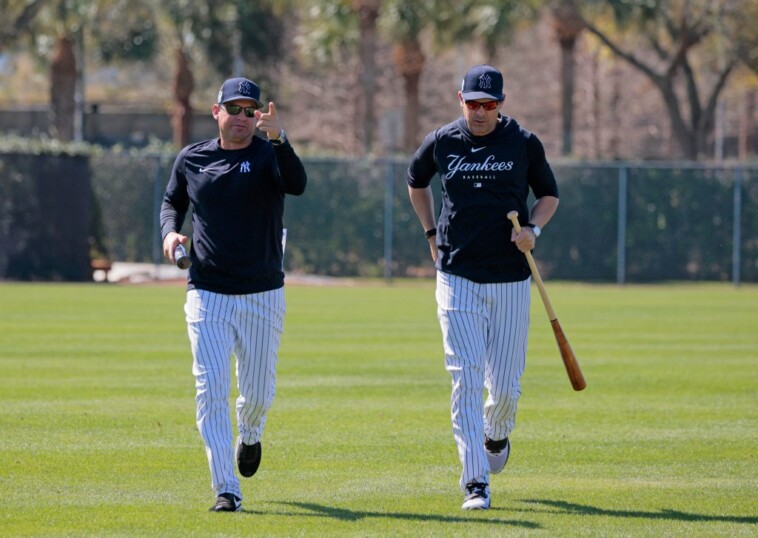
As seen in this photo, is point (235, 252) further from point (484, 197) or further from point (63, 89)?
point (63, 89)

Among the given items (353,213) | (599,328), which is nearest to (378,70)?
(353,213)

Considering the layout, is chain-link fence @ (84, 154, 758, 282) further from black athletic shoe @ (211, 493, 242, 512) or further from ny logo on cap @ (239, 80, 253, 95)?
black athletic shoe @ (211, 493, 242, 512)

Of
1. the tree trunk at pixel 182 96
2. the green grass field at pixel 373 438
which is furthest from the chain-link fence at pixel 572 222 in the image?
the tree trunk at pixel 182 96

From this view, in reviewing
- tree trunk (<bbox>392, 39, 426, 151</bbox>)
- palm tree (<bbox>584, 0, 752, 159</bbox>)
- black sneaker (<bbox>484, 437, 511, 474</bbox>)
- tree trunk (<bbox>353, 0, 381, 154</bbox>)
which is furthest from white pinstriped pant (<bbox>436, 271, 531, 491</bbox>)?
palm tree (<bbox>584, 0, 752, 159</bbox>)

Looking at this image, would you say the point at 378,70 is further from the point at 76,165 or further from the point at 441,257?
the point at 441,257

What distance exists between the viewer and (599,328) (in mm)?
18453

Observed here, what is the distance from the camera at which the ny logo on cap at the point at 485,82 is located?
733 cm

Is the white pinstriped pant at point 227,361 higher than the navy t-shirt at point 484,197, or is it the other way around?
the navy t-shirt at point 484,197

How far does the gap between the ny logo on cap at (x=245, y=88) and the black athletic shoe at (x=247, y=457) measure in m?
1.94

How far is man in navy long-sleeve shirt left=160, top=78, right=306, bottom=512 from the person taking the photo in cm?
721

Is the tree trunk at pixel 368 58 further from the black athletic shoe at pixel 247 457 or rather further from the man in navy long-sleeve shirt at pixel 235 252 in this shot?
the man in navy long-sleeve shirt at pixel 235 252

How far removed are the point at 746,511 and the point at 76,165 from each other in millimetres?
21950

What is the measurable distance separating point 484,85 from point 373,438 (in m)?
3.11

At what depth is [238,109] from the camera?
7312mm
